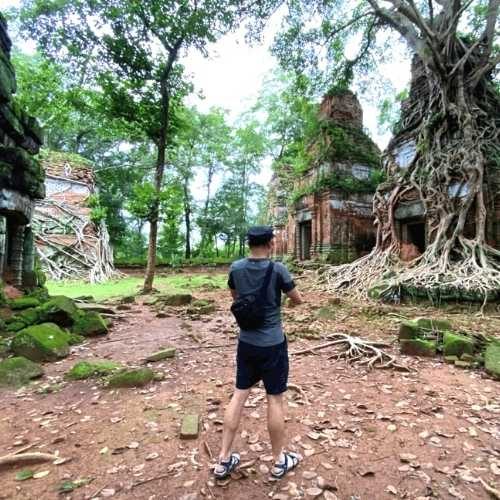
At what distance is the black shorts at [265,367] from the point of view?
83.7 inches

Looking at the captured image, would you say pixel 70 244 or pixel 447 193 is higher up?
pixel 447 193

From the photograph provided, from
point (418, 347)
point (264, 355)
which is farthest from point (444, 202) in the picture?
point (264, 355)

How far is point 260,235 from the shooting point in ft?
7.32

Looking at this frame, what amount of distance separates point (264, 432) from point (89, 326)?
4.04 meters

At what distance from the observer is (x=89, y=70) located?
10102 millimetres

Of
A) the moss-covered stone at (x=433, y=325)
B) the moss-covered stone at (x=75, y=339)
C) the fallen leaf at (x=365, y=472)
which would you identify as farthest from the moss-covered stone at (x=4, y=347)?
the moss-covered stone at (x=433, y=325)

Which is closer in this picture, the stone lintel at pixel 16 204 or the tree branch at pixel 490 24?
the stone lintel at pixel 16 204

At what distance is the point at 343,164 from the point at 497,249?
22.1 feet

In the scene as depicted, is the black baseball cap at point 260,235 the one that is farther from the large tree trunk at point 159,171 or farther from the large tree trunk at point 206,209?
the large tree trunk at point 206,209

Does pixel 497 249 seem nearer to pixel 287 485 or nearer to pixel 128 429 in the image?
pixel 287 485

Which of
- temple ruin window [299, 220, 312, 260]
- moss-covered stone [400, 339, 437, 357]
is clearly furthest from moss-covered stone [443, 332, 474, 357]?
temple ruin window [299, 220, 312, 260]

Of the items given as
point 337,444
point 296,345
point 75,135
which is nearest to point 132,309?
point 296,345

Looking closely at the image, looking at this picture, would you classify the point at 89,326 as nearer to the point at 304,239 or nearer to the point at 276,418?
the point at 276,418

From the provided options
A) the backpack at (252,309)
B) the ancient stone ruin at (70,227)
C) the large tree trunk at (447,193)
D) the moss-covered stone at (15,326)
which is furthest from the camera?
the ancient stone ruin at (70,227)
